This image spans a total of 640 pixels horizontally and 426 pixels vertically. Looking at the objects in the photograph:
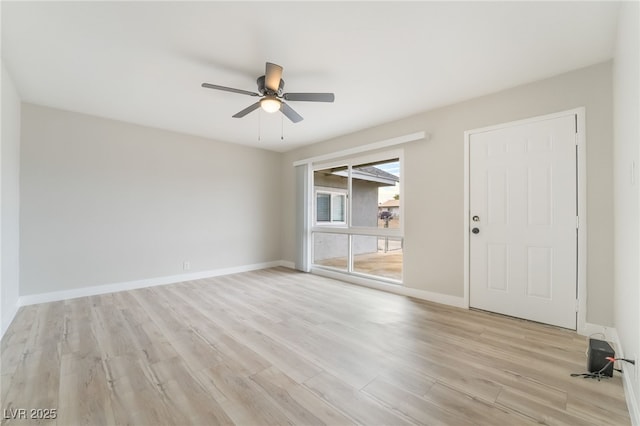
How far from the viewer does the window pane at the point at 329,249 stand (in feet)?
19.0

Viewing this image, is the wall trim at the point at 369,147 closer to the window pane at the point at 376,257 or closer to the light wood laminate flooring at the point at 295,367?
the window pane at the point at 376,257

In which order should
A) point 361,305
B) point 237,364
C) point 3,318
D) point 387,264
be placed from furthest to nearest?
point 387,264
point 361,305
point 3,318
point 237,364

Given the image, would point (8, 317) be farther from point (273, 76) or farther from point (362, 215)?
point (362, 215)

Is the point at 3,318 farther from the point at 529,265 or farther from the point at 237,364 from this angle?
the point at 529,265

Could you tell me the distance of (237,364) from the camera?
2.04m

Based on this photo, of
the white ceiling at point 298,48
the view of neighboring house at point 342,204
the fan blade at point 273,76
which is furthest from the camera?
the view of neighboring house at point 342,204

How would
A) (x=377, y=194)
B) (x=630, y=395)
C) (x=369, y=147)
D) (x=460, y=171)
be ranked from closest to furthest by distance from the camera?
1. (x=630, y=395)
2. (x=460, y=171)
3. (x=369, y=147)
4. (x=377, y=194)

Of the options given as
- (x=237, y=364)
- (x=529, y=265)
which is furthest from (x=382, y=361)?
(x=529, y=265)

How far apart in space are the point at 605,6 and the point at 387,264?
15.7 ft

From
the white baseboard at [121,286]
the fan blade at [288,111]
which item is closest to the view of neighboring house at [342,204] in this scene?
the white baseboard at [121,286]

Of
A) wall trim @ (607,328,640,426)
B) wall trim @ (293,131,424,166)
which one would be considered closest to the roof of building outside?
wall trim @ (293,131,424,166)

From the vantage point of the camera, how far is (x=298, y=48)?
229 cm

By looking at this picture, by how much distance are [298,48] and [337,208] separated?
4.22 meters

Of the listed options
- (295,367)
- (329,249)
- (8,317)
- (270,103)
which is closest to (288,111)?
(270,103)
